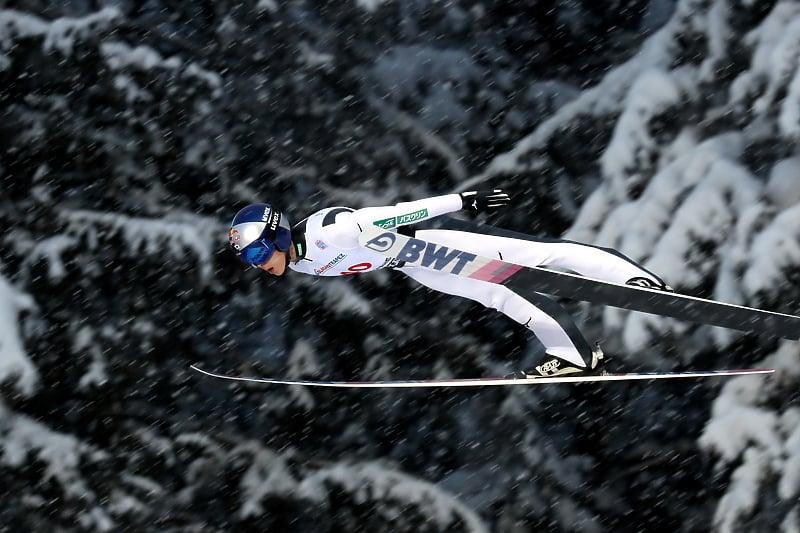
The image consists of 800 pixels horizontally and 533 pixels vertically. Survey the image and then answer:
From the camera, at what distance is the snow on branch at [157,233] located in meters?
7.54

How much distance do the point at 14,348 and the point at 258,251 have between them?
3563 millimetres

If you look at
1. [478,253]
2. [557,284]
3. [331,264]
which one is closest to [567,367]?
[557,284]

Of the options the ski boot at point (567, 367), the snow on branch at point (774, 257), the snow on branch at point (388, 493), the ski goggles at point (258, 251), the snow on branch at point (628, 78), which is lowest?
the snow on branch at point (388, 493)

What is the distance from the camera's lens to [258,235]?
4977 mm

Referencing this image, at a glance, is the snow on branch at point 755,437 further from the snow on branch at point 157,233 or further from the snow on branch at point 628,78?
the snow on branch at point 157,233

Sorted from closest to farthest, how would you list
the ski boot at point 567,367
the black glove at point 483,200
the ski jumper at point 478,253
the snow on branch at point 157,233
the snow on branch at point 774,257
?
1. the black glove at point 483,200
2. the ski jumper at point 478,253
3. the ski boot at point 567,367
4. the snow on branch at point 774,257
5. the snow on branch at point 157,233

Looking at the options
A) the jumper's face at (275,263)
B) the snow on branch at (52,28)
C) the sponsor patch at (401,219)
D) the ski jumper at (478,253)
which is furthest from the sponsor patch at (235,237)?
the snow on branch at (52,28)

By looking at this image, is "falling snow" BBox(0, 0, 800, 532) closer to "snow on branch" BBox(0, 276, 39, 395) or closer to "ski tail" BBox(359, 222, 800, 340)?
"snow on branch" BBox(0, 276, 39, 395)

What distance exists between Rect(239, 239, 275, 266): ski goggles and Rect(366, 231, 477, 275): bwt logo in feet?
1.73

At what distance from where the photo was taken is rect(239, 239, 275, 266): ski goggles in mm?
4988

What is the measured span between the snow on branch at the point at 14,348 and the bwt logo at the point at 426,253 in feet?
13.1

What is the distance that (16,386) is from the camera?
769 cm

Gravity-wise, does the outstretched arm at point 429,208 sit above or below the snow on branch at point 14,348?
above

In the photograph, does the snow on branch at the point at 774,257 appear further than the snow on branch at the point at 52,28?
No
